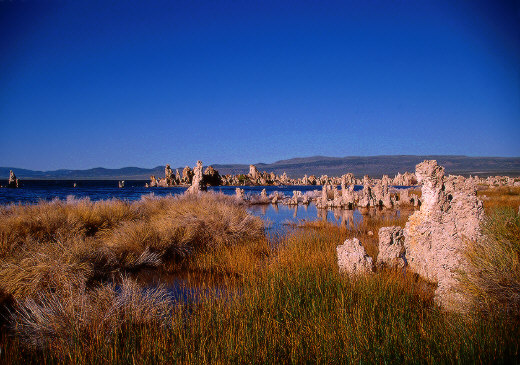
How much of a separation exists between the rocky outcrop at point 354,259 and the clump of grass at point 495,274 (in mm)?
1625

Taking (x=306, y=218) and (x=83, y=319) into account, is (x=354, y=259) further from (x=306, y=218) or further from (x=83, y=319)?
(x=306, y=218)

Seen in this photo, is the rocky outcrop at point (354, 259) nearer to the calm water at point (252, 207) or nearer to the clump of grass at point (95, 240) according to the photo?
the clump of grass at point (95, 240)

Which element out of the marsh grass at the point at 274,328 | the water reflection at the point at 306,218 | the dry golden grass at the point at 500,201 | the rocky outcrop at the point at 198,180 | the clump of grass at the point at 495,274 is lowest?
the water reflection at the point at 306,218

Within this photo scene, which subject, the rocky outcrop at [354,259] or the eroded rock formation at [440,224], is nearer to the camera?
the eroded rock formation at [440,224]

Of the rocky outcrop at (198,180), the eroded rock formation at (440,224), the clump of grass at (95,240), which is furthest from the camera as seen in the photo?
the rocky outcrop at (198,180)

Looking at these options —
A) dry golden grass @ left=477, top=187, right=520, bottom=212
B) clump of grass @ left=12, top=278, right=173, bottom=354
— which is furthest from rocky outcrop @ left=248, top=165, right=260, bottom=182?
clump of grass @ left=12, top=278, right=173, bottom=354

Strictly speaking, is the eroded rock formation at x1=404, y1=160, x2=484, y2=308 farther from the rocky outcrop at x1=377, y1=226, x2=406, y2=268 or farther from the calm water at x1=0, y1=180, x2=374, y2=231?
the calm water at x1=0, y1=180, x2=374, y2=231

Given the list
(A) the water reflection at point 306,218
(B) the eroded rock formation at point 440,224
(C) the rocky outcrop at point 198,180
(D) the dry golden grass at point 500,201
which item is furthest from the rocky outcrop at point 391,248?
(C) the rocky outcrop at point 198,180

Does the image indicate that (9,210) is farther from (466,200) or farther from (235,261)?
(466,200)

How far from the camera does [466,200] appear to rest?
5.10 m

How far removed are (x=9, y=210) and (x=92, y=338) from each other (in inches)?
373

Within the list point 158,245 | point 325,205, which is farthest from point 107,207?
point 325,205

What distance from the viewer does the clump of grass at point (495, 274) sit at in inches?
121

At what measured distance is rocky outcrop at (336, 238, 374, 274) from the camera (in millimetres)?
5238
